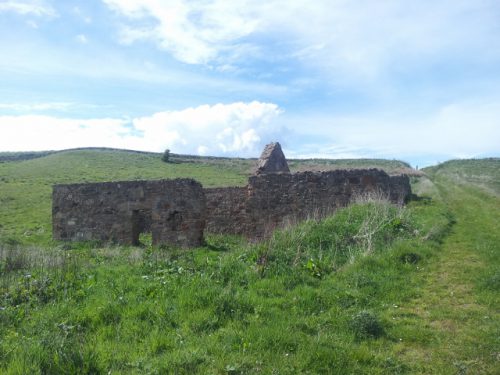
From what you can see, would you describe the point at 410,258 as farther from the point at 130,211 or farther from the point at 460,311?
the point at 130,211

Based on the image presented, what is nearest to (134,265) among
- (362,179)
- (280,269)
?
(280,269)

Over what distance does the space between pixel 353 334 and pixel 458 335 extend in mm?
1276

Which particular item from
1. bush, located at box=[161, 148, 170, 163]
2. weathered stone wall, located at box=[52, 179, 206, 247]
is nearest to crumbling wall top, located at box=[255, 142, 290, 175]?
weathered stone wall, located at box=[52, 179, 206, 247]

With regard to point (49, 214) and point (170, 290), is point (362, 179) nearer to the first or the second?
point (170, 290)

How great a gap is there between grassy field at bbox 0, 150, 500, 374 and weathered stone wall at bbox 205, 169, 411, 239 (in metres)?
3.61

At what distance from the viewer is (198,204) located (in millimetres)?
13930

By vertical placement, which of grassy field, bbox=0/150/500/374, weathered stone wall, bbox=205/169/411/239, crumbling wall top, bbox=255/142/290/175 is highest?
crumbling wall top, bbox=255/142/290/175

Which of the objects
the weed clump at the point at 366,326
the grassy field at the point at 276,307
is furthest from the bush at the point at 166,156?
the weed clump at the point at 366,326

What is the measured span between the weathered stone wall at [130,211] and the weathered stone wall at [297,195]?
1872 millimetres

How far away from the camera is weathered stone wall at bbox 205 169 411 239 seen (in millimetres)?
14414

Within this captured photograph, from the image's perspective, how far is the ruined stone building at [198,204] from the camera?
14.0 metres

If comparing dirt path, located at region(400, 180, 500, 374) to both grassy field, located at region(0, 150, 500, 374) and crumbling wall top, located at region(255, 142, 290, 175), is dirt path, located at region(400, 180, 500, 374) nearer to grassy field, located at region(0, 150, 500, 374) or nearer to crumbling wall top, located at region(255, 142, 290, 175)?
grassy field, located at region(0, 150, 500, 374)

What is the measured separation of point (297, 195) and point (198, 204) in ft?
10.8

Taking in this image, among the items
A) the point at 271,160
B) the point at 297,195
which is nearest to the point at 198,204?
the point at 297,195
